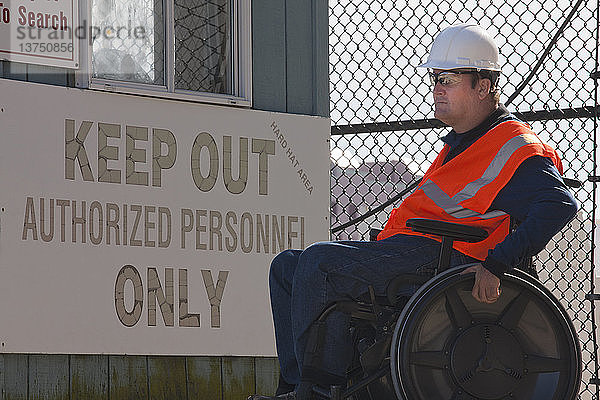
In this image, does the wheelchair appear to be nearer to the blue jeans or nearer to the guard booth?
the blue jeans

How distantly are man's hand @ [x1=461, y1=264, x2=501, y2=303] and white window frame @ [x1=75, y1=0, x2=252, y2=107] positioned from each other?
2.08 m

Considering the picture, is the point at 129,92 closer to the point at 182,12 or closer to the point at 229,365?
the point at 182,12

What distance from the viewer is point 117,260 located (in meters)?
4.74

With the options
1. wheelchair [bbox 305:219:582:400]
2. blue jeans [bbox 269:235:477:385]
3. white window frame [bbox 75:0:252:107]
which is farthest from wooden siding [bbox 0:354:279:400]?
wheelchair [bbox 305:219:582:400]

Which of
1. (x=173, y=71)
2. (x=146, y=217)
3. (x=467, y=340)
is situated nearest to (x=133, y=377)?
(x=146, y=217)

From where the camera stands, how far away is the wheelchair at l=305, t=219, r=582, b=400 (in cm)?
333

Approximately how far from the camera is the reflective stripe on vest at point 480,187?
3.48 metres

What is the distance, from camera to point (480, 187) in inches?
138

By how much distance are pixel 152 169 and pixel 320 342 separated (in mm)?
1762

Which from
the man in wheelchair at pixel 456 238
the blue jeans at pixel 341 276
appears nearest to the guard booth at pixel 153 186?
the man in wheelchair at pixel 456 238

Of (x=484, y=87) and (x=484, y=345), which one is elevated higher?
(x=484, y=87)

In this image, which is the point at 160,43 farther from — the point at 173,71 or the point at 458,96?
the point at 458,96

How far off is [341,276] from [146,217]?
1623 millimetres

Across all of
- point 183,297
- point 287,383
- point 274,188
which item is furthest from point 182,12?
point 287,383
